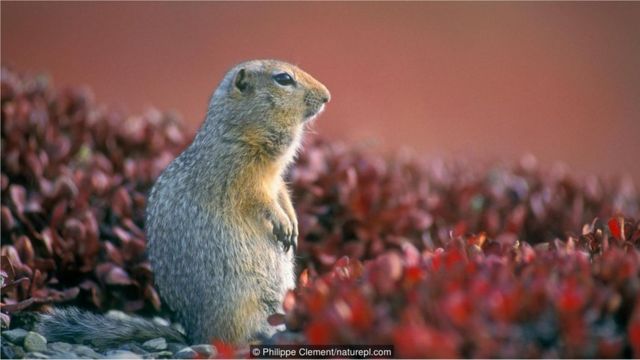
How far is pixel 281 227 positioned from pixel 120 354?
0.98 meters

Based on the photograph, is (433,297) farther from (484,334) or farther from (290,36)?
(290,36)

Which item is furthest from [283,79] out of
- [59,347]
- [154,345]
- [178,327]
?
[59,347]

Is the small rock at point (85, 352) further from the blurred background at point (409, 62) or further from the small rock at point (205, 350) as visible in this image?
the blurred background at point (409, 62)

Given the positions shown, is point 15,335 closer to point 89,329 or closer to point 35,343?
point 35,343

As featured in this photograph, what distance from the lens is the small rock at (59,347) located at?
14.4 feet

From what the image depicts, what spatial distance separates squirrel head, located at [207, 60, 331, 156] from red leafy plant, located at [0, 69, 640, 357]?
0.79 meters

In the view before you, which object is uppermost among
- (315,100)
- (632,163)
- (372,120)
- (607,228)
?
(315,100)

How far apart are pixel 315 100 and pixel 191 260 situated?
→ 4.04 feet

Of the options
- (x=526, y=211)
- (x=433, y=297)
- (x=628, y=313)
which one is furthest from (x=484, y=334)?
(x=526, y=211)

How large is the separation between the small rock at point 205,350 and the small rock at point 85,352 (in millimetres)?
476

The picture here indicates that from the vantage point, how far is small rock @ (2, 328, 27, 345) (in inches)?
176

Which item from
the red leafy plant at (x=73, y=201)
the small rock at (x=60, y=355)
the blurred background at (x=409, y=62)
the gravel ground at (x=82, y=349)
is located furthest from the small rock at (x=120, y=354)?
the blurred background at (x=409, y=62)

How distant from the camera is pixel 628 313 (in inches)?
125

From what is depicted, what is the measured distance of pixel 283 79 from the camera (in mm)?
5164
